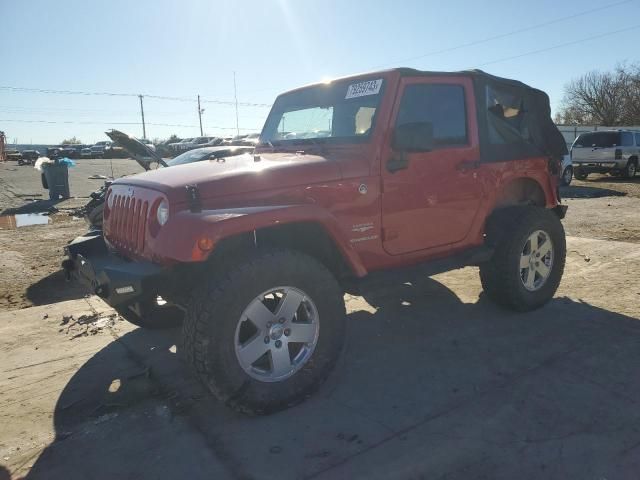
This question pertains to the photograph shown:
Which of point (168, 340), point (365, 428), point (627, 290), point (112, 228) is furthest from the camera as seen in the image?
point (627, 290)

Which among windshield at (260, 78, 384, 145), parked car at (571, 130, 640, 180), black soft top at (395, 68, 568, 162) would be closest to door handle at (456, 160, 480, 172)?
black soft top at (395, 68, 568, 162)

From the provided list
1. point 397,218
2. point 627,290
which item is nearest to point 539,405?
point 397,218

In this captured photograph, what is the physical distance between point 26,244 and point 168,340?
5.57 meters

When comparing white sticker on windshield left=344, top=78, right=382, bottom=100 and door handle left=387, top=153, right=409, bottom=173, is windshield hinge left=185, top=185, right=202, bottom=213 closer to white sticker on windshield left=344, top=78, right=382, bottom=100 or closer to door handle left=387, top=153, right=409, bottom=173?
door handle left=387, top=153, right=409, bottom=173

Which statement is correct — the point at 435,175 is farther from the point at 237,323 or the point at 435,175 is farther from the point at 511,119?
the point at 237,323

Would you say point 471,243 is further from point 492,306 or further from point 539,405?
point 539,405

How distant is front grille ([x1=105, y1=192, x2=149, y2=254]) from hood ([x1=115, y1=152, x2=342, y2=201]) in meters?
0.13

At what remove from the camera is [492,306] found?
471 cm

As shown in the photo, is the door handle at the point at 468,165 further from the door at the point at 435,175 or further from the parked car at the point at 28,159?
the parked car at the point at 28,159

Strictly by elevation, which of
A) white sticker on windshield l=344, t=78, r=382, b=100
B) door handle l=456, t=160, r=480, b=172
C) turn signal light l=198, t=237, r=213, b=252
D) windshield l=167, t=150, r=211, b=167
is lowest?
turn signal light l=198, t=237, r=213, b=252

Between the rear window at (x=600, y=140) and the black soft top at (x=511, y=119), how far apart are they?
14.8m

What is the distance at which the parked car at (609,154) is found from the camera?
17.1m

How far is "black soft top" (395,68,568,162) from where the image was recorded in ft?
13.6

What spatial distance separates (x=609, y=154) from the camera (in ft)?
56.3
